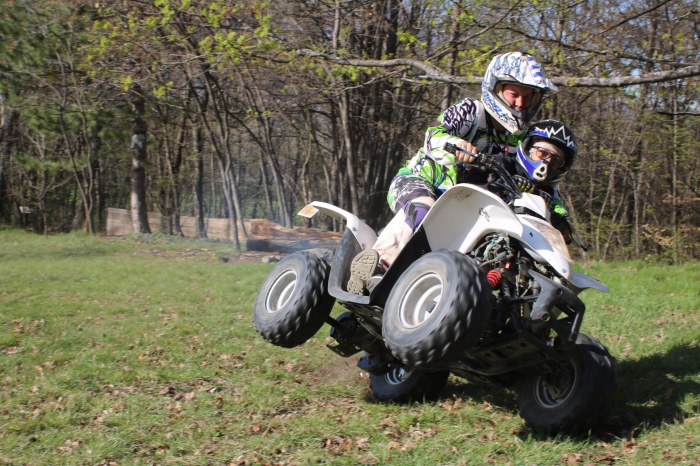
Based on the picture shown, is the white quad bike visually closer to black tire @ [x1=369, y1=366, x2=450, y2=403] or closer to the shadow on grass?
the shadow on grass

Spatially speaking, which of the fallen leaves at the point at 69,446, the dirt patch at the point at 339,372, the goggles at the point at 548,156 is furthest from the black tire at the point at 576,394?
the fallen leaves at the point at 69,446

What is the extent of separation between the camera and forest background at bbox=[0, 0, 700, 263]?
34.3 ft

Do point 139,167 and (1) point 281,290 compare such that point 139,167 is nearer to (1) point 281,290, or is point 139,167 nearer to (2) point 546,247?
(1) point 281,290

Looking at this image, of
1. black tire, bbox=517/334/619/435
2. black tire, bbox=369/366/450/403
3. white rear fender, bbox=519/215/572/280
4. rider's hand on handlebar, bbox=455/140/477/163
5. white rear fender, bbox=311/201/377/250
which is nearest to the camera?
white rear fender, bbox=519/215/572/280

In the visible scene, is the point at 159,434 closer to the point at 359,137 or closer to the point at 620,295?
the point at 620,295

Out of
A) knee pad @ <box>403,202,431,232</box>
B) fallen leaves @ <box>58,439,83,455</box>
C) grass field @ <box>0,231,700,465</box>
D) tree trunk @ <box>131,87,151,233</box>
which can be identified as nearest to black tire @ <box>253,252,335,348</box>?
grass field @ <box>0,231,700,465</box>

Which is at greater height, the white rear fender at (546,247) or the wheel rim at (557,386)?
the white rear fender at (546,247)

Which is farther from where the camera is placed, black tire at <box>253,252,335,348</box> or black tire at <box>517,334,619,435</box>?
black tire at <box>253,252,335,348</box>

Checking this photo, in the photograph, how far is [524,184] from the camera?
5.08 metres

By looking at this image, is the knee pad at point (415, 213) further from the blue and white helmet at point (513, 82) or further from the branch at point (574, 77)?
the branch at point (574, 77)

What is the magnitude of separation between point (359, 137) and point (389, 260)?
1273 centimetres

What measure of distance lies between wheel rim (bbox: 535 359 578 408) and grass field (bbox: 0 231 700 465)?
27 cm

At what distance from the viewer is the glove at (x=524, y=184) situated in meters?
5.05

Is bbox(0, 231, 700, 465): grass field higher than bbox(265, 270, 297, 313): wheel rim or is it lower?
lower
